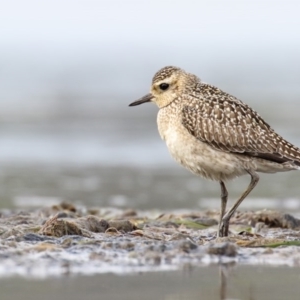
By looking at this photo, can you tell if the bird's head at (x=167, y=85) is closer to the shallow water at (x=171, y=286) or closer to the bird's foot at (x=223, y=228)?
the bird's foot at (x=223, y=228)

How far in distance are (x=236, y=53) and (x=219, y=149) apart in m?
47.2

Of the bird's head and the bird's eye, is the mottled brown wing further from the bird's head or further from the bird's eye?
the bird's eye

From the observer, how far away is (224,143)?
9227 millimetres

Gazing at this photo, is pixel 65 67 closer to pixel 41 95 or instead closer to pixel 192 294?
pixel 41 95

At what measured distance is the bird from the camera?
30.3 feet

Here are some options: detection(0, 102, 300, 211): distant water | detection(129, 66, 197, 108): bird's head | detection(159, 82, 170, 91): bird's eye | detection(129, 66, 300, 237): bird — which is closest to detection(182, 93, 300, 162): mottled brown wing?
detection(129, 66, 300, 237): bird

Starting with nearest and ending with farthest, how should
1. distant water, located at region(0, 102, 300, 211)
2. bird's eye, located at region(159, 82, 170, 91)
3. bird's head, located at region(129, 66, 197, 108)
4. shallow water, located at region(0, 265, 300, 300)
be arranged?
1. shallow water, located at region(0, 265, 300, 300)
2. bird's head, located at region(129, 66, 197, 108)
3. bird's eye, located at region(159, 82, 170, 91)
4. distant water, located at region(0, 102, 300, 211)

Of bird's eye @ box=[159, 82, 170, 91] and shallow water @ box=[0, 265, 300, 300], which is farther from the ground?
bird's eye @ box=[159, 82, 170, 91]

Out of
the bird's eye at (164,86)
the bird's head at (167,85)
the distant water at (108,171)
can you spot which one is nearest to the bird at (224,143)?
the bird's head at (167,85)

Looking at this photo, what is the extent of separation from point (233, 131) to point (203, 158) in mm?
426

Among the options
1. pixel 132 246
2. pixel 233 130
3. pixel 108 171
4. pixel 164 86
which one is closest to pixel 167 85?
pixel 164 86

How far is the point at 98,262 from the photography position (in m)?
7.54

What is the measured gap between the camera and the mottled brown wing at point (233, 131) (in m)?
9.24

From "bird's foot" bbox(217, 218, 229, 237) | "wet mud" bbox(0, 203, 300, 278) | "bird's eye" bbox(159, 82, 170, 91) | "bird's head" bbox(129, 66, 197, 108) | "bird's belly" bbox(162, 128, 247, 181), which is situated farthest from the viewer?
"bird's eye" bbox(159, 82, 170, 91)
